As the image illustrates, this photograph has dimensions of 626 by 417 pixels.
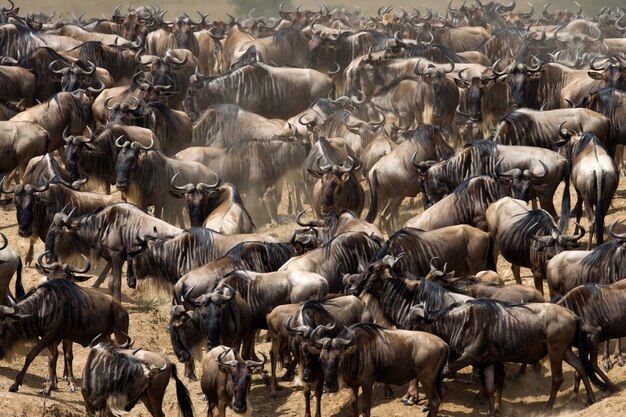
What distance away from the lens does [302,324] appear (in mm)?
11773

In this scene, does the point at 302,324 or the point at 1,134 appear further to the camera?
the point at 1,134

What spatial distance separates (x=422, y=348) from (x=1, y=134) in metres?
9.25

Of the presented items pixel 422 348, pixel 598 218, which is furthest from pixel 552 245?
pixel 422 348

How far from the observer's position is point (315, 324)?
1180 cm

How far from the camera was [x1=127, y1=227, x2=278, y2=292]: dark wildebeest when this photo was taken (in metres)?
14.4

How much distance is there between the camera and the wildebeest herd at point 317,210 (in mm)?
11688

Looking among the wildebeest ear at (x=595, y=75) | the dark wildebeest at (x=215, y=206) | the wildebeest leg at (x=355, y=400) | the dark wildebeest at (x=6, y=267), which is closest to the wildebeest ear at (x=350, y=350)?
the wildebeest leg at (x=355, y=400)

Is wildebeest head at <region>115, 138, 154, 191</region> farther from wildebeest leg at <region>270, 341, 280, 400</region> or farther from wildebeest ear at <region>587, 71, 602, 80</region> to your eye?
wildebeest ear at <region>587, 71, 602, 80</region>

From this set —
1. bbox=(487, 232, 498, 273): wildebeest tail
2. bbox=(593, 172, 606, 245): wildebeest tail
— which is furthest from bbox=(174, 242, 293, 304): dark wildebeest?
bbox=(593, 172, 606, 245): wildebeest tail

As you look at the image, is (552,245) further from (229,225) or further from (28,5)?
(28,5)

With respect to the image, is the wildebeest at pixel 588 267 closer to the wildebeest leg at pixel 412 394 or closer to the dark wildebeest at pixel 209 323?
the wildebeest leg at pixel 412 394

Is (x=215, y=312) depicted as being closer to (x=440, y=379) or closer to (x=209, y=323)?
(x=209, y=323)

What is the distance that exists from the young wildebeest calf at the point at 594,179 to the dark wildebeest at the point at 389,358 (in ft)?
14.7

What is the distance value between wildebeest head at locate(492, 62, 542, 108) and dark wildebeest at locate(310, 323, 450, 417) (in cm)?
904
